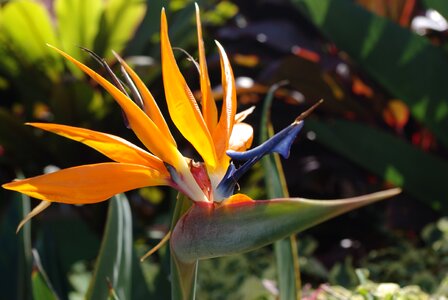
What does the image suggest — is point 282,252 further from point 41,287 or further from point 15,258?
point 15,258

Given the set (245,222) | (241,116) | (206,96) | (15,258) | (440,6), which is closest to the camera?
(245,222)

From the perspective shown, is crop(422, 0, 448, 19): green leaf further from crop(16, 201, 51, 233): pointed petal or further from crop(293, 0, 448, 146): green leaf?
crop(16, 201, 51, 233): pointed petal

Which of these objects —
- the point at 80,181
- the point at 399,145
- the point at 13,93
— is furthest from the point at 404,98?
the point at 80,181

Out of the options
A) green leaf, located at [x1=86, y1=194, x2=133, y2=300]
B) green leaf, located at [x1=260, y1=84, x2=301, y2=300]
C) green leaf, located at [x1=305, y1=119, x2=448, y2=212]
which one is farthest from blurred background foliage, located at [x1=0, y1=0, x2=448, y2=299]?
green leaf, located at [x1=260, y1=84, x2=301, y2=300]

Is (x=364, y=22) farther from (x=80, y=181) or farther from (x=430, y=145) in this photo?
(x=80, y=181)

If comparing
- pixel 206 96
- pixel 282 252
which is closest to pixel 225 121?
pixel 206 96

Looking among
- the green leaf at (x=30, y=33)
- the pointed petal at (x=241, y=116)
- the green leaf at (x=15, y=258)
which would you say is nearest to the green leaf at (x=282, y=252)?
the pointed petal at (x=241, y=116)
